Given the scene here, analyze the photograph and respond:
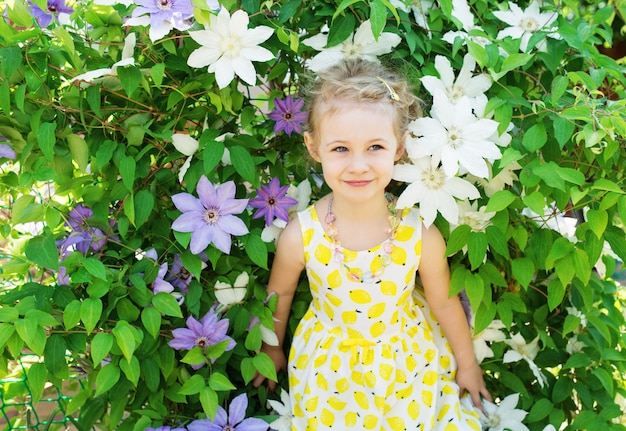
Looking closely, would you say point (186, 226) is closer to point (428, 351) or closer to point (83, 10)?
point (83, 10)

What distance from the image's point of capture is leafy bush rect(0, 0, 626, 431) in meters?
1.21

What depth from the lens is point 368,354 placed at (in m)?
1.44

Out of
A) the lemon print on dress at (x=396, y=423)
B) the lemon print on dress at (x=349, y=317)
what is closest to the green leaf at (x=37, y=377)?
the lemon print on dress at (x=349, y=317)

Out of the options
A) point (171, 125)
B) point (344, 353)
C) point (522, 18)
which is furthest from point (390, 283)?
point (522, 18)

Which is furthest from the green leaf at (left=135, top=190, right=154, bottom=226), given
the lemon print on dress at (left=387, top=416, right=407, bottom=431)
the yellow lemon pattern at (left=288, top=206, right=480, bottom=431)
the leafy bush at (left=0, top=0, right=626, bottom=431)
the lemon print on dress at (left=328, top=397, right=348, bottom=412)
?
the lemon print on dress at (left=387, top=416, right=407, bottom=431)

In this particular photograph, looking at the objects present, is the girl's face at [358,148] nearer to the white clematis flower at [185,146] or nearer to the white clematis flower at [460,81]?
the white clematis flower at [460,81]

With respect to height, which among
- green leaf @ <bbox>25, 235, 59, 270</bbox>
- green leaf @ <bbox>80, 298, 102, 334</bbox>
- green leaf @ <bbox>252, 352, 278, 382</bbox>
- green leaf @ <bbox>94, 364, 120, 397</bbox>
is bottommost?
green leaf @ <bbox>252, 352, 278, 382</bbox>

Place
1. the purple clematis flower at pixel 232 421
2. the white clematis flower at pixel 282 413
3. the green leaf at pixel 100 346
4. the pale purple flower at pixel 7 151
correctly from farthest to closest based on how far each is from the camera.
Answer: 1. the white clematis flower at pixel 282 413
2. the purple clematis flower at pixel 232 421
3. the pale purple flower at pixel 7 151
4. the green leaf at pixel 100 346

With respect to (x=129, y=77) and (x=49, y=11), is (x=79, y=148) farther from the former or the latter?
(x=49, y=11)

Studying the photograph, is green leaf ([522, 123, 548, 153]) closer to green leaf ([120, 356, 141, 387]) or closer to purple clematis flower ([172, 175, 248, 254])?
purple clematis flower ([172, 175, 248, 254])

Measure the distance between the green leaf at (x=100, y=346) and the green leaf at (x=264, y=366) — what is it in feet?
1.00

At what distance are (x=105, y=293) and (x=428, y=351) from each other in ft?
2.28

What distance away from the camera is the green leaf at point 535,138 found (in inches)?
48.4

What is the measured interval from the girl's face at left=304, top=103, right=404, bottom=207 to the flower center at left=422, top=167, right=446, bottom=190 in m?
0.07
